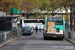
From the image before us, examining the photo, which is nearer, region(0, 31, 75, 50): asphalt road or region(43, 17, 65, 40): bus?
region(0, 31, 75, 50): asphalt road

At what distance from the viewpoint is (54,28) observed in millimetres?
21984

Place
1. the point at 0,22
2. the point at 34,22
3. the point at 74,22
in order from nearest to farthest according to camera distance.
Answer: the point at 74,22 < the point at 0,22 < the point at 34,22

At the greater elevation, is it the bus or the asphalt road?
the bus

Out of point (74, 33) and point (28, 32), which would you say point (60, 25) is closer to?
point (74, 33)

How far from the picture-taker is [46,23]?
22.1 m

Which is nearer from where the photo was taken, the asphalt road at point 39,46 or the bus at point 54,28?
the asphalt road at point 39,46

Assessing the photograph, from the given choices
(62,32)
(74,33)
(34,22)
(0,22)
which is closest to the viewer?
(74,33)

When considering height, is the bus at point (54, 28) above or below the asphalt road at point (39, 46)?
above

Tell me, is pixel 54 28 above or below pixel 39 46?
above

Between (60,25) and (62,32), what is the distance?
0.84m

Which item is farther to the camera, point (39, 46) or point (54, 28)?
point (54, 28)

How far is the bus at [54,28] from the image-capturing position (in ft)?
71.6

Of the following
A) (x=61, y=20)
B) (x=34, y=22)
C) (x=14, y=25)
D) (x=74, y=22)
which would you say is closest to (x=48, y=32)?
(x=61, y=20)

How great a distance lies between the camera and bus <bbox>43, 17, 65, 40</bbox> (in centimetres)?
2181
